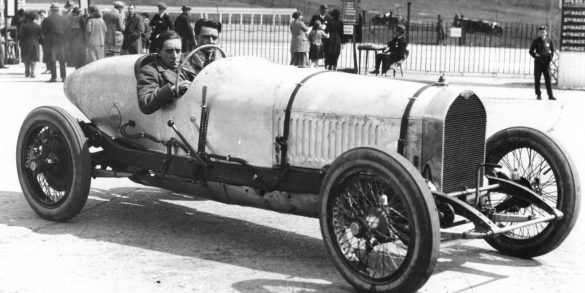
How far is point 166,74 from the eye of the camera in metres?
6.88

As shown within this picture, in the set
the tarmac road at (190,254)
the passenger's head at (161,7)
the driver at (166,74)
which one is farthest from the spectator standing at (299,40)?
the driver at (166,74)

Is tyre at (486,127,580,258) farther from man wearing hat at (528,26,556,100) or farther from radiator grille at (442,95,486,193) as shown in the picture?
man wearing hat at (528,26,556,100)

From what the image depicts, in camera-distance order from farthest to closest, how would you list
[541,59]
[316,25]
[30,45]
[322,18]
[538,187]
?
[322,18]
[316,25]
[30,45]
[541,59]
[538,187]

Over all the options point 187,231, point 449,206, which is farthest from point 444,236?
point 187,231

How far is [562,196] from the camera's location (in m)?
5.89

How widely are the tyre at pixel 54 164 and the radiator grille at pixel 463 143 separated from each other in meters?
2.62

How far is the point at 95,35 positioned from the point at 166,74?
1272 centimetres

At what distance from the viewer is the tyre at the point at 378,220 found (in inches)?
189

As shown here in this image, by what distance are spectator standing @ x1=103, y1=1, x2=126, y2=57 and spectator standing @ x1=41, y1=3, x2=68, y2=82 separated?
987 mm

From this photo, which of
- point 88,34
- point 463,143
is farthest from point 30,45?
point 463,143

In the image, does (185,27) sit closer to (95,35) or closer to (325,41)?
(95,35)

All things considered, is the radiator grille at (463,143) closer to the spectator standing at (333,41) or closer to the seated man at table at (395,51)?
the seated man at table at (395,51)

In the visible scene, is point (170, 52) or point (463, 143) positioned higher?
point (170, 52)

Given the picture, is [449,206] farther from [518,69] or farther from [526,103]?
[518,69]
